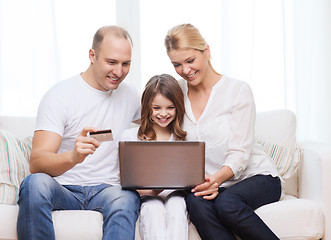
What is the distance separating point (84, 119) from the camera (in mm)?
2055

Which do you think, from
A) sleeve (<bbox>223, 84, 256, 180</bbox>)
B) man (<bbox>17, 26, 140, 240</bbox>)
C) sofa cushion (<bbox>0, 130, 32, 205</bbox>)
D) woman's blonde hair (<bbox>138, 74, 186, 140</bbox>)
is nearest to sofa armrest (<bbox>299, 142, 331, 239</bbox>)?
sleeve (<bbox>223, 84, 256, 180</bbox>)

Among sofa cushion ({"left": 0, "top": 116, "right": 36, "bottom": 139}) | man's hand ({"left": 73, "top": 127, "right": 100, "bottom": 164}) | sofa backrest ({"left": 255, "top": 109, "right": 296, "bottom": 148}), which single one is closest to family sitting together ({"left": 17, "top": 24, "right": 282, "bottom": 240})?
man's hand ({"left": 73, "top": 127, "right": 100, "bottom": 164})

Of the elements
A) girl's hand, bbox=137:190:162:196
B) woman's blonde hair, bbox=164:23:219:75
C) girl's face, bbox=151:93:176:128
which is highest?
woman's blonde hair, bbox=164:23:219:75

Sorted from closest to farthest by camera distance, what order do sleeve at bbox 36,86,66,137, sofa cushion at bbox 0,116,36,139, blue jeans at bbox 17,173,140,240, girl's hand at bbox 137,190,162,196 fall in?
blue jeans at bbox 17,173,140,240 → sleeve at bbox 36,86,66,137 → girl's hand at bbox 137,190,162,196 → sofa cushion at bbox 0,116,36,139

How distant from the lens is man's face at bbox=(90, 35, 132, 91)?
6.63 feet

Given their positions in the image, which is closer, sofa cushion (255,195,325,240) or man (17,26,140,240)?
man (17,26,140,240)

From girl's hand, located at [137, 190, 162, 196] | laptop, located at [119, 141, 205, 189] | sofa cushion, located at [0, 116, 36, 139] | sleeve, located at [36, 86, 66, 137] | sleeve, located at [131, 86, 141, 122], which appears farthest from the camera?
sofa cushion, located at [0, 116, 36, 139]

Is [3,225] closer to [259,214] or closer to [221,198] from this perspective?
[221,198]

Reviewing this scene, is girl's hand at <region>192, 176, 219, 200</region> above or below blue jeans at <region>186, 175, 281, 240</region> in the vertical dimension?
above

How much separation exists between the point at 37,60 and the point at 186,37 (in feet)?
3.99

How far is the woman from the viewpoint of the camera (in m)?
1.91

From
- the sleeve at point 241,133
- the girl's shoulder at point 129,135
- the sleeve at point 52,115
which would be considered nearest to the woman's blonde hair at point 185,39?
the sleeve at point 241,133

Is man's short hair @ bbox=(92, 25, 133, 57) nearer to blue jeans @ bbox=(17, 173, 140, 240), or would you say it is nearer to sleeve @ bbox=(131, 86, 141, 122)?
sleeve @ bbox=(131, 86, 141, 122)

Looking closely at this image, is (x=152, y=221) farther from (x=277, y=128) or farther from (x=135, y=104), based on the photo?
(x=277, y=128)
